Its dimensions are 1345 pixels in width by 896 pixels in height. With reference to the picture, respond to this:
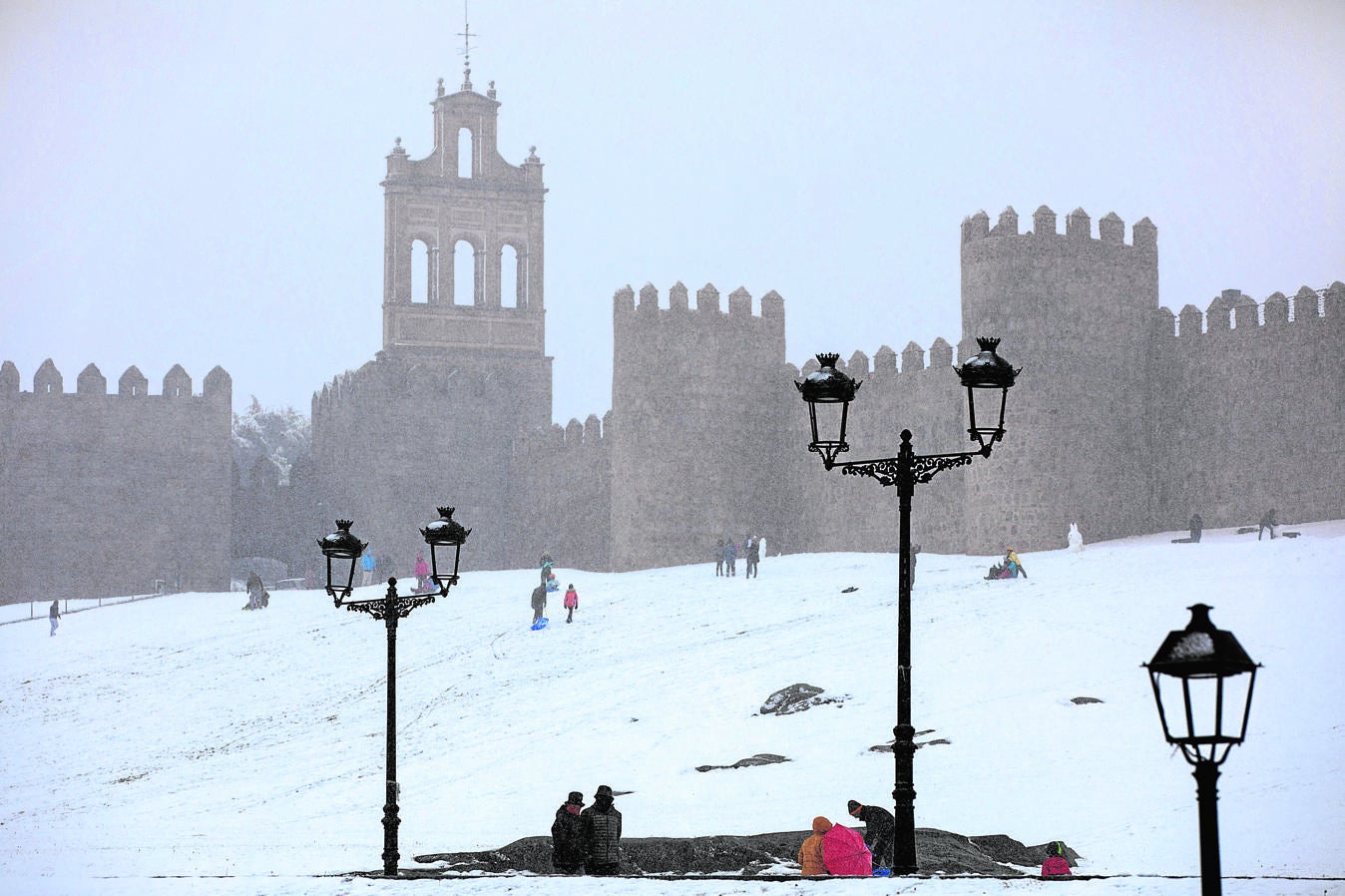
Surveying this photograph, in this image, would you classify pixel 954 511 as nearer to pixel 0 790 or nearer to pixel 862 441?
pixel 862 441

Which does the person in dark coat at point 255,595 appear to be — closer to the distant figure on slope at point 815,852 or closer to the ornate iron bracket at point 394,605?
the ornate iron bracket at point 394,605

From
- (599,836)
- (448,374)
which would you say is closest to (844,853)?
(599,836)

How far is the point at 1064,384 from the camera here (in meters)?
30.9

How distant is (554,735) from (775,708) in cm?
241

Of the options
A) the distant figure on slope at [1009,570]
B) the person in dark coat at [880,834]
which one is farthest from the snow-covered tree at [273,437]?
the person in dark coat at [880,834]

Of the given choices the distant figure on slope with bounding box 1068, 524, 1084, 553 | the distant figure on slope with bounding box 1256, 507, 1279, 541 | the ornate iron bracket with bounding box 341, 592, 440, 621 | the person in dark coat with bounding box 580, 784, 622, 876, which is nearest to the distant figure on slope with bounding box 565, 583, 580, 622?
the distant figure on slope with bounding box 1068, 524, 1084, 553

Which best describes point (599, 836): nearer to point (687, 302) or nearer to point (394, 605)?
point (394, 605)

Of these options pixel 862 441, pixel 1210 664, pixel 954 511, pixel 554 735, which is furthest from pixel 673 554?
pixel 1210 664

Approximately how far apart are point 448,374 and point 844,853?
124ft

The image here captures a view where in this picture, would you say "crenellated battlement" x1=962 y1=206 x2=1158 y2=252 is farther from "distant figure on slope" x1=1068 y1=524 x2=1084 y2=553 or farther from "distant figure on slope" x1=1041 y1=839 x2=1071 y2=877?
"distant figure on slope" x1=1041 y1=839 x2=1071 y2=877

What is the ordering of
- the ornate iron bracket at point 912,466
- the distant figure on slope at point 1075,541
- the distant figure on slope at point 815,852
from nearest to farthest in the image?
the ornate iron bracket at point 912,466 → the distant figure on slope at point 815,852 → the distant figure on slope at point 1075,541

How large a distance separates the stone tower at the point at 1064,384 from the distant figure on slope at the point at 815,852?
19745 millimetres

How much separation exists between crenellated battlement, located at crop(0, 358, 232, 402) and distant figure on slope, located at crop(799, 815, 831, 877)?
3682 centimetres

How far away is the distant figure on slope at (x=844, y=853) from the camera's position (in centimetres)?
1127
